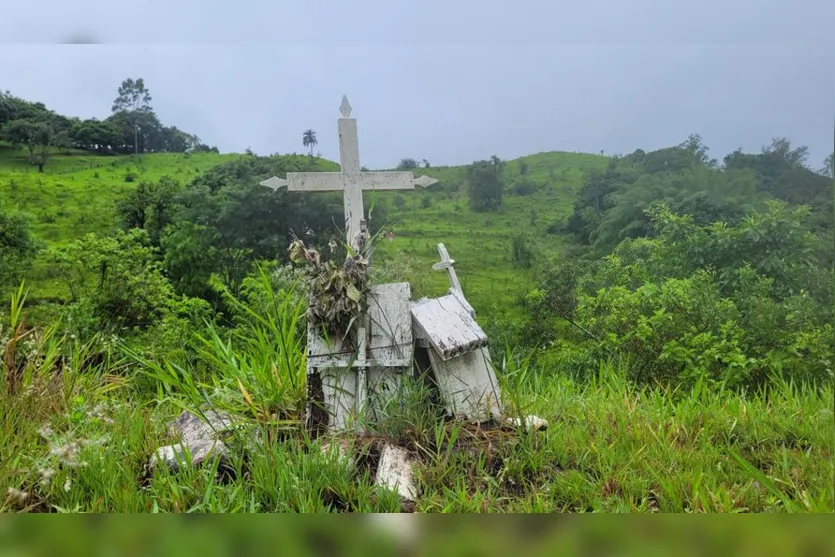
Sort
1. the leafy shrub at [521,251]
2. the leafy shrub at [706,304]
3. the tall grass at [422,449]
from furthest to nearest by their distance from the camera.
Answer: the leafy shrub at [521,251] < the leafy shrub at [706,304] < the tall grass at [422,449]

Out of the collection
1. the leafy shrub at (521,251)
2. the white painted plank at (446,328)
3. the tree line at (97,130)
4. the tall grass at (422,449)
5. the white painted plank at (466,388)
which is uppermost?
the tree line at (97,130)

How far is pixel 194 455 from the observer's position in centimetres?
194

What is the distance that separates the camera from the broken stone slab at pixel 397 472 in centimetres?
176

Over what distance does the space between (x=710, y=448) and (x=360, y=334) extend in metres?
1.04

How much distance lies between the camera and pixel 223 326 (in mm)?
3131

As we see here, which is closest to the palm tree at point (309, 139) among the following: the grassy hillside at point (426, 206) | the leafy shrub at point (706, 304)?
the grassy hillside at point (426, 206)

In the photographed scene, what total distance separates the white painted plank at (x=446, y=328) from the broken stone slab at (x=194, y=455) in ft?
2.09

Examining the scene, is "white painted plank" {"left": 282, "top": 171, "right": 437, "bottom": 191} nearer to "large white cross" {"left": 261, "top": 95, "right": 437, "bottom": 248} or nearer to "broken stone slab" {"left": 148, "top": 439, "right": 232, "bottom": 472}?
"large white cross" {"left": 261, "top": 95, "right": 437, "bottom": 248}

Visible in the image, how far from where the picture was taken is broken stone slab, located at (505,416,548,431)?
206 centimetres

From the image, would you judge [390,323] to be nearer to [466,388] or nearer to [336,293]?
[336,293]

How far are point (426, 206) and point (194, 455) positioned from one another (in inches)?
59.1

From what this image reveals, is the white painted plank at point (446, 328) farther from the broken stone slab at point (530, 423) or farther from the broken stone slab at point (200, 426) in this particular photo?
the broken stone slab at point (200, 426)

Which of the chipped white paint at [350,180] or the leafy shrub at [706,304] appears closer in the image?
the chipped white paint at [350,180]

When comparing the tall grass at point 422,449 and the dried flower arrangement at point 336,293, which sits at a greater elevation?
the dried flower arrangement at point 336,293
